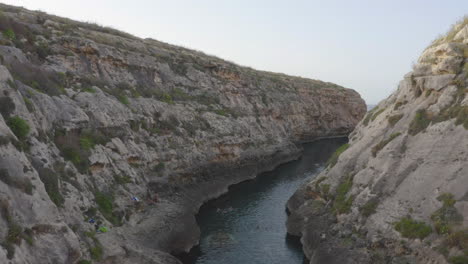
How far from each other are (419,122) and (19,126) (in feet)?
107

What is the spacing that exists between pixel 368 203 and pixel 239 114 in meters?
46.9

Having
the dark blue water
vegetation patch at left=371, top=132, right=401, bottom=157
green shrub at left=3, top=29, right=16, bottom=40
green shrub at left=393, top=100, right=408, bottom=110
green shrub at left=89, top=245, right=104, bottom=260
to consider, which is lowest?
the dark blue water

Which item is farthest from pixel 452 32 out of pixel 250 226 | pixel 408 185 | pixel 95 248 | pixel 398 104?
pixel 95 248

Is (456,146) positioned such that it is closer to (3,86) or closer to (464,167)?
(464,167)

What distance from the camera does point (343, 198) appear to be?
35.9 metres

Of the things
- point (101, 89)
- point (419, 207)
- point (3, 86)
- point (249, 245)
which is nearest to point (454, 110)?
point (419, 207)

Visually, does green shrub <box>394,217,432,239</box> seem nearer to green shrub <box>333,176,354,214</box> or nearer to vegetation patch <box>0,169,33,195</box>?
green shrub <box>333,176,354,214</box>

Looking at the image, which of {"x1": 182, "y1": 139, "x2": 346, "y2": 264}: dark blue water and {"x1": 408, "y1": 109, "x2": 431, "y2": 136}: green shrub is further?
{"x1": 182, "y1": 139, "x2": 346, "y2": 264}: dark blue water

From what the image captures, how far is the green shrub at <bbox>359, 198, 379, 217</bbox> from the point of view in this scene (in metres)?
31.1

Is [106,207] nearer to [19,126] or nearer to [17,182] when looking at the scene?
[19,126]

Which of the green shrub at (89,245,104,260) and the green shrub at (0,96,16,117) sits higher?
the green shrub at (0,96,16,117)

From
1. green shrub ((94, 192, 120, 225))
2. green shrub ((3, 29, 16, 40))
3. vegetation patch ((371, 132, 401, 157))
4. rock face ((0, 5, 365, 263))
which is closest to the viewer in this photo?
rock face ((0, 5, 365, 263))

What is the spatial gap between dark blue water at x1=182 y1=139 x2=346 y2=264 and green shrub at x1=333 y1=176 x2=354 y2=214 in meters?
5.50

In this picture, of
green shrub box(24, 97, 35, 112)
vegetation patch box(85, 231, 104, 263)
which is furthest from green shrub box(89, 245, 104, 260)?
green shrub box(24, 97, 35, 112)
